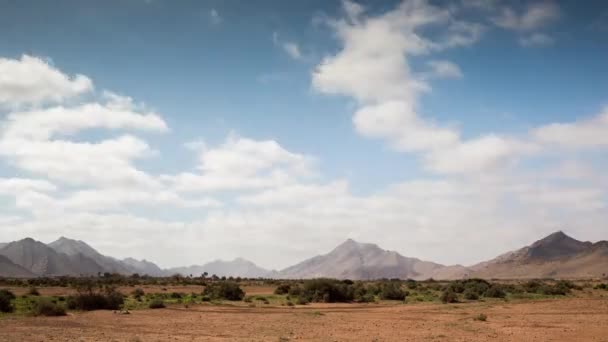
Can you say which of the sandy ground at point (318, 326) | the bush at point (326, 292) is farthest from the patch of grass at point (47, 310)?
the bush at point (326, 292)

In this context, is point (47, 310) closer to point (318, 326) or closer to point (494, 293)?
point (318, 326)

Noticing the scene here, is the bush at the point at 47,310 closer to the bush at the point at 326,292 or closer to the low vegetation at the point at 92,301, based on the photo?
the low vegetation at the point at 92,301

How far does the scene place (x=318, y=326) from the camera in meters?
28.4

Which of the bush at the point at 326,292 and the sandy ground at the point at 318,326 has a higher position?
the bush at the point at 326,292

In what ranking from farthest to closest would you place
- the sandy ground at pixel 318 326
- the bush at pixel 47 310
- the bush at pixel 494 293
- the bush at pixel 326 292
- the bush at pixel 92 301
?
the bush at pixel 494 293 → the bush at pixel 326 292 → the bush at pixel 92 301 → the bush at pixel 47 310 → the sandy ground at pixel 318 326

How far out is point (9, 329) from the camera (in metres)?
25.2

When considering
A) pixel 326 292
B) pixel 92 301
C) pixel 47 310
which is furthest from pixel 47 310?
pixel 326 292

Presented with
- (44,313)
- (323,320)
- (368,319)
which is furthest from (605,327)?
(44,313)

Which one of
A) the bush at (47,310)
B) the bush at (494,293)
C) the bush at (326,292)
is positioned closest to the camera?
the bush at (47,310)

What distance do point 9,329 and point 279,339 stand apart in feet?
43.0

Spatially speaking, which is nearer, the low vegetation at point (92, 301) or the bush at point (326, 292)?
the low vegetation at point (92, 301)

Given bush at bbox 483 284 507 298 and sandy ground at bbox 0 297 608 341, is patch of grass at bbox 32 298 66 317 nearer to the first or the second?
sandy ground at bbox 0 297 608 341

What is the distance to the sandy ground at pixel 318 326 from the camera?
23.7 metres

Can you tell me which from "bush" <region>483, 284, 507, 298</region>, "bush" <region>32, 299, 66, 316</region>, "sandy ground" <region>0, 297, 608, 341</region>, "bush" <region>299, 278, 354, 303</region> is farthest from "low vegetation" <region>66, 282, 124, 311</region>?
"bush" <region>483, 284, 507, 298</region>
